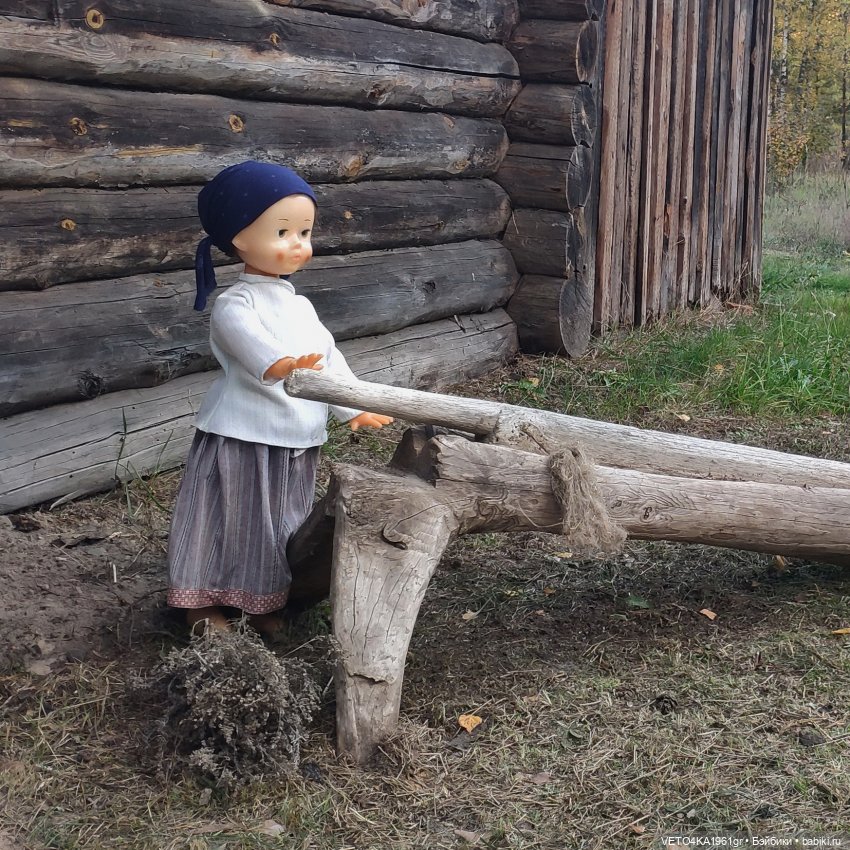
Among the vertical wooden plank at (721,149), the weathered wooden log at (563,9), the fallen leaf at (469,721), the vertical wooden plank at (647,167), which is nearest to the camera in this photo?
the fallen leaf at (469,721)

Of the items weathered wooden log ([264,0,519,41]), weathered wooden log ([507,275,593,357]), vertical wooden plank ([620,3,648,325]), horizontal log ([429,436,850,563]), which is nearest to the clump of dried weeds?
horizontal log ([429,436,850,563])

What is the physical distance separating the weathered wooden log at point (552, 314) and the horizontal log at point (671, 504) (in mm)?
2759

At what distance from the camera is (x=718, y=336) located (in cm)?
612

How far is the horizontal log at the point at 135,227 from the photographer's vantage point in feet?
11.3

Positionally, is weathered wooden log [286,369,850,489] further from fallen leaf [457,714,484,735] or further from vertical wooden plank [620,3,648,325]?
vertical wooden plank [620,3,648,325]

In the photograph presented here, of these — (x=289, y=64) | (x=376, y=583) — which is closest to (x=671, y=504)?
(x=376, y=583)

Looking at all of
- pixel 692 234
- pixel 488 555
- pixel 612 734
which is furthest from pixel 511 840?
pixel 692 234

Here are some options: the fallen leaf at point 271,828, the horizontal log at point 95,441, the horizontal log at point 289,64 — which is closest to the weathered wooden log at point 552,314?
the horizontal log at point 289,64

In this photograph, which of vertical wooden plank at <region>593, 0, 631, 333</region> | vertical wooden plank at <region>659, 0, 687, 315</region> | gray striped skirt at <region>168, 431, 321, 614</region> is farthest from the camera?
vertical wooden plank at <region>659, 0, 687, 315</region>

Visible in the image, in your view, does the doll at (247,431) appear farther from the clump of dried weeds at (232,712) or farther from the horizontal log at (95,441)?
the horizontal log at (95,441)

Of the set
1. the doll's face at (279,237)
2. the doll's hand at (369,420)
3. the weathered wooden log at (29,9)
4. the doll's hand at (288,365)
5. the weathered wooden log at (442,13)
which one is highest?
the weathered wooden log at (442,13)

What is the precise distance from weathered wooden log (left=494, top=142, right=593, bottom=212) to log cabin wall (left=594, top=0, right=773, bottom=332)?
17.8 inches

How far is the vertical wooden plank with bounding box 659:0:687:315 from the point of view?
Result: 674 centimetres

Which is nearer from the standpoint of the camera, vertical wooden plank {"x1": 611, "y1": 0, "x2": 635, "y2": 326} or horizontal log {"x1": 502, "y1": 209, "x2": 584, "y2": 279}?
horizontal log {"x1": 502, "y1": 209, "x2": 584, "y2": 279}
